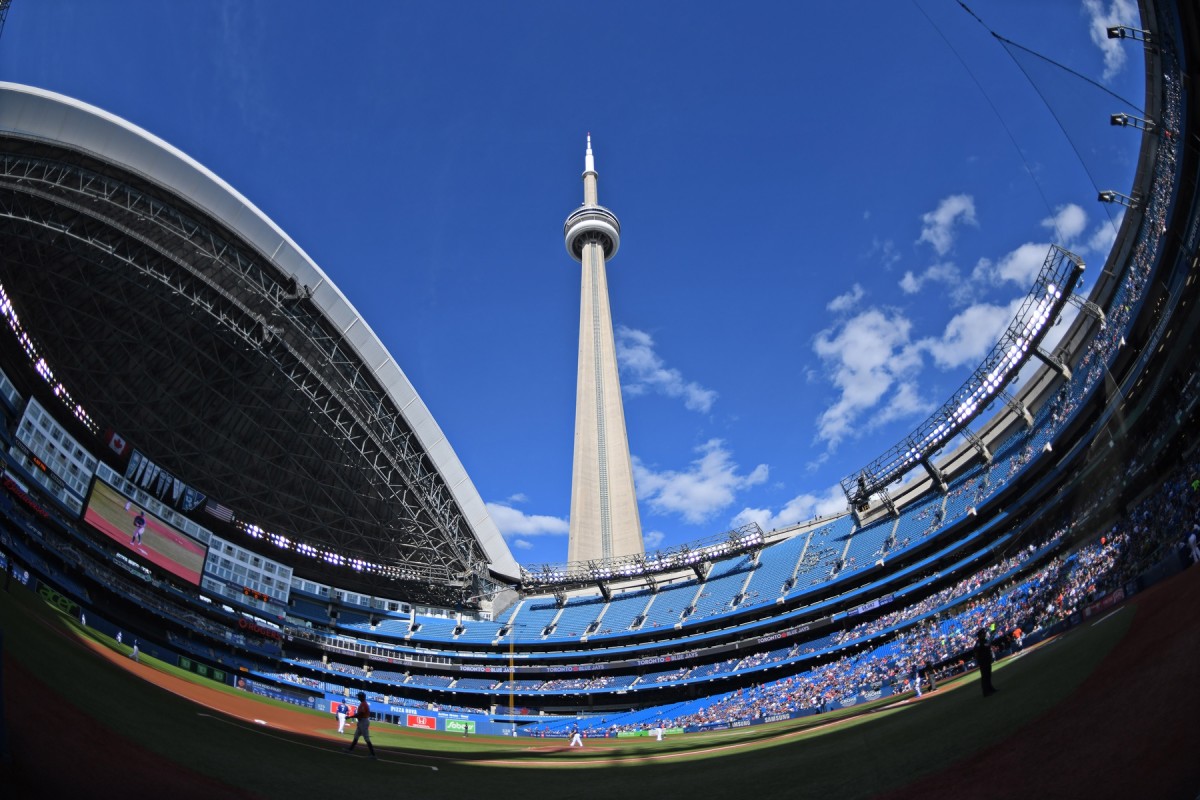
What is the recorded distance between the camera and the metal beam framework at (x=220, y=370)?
41.4 metres

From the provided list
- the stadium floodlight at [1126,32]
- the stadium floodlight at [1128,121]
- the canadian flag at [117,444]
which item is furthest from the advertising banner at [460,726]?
the stadium floodlight at [1126,32]

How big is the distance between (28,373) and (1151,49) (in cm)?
5952

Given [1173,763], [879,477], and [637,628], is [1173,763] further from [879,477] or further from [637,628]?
[637,628]

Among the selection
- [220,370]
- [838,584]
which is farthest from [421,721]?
[838,584]

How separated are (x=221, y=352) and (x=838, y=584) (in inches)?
2051

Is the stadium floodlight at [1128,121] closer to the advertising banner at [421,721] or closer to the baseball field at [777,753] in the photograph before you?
the baseball field at [777,753]

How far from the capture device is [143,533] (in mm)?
52125

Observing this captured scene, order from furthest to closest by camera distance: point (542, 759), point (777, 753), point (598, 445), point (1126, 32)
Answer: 1. point (598, 445)
2. point (542, 759)
3. point (777, 753)
4. point (1126, 32)

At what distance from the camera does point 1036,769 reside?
738cm

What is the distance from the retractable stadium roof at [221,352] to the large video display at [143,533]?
6.49m

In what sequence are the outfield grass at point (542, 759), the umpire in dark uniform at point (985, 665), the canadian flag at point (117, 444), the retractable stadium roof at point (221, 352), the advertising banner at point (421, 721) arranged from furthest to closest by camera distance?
the canadian flag at point (117, 444) < the advertising banner at point (421, 721) < the retractable stadium roof at point (221, 352) < the umpire in dark uniform at point (985, 665) < the outfield grass at point (542, 759)

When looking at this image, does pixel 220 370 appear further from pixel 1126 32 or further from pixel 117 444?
pixel 1126 32

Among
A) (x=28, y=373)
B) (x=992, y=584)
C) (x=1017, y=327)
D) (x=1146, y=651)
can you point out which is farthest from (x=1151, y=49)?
(x=28, y=373)

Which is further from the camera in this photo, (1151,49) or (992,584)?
(992,584)
